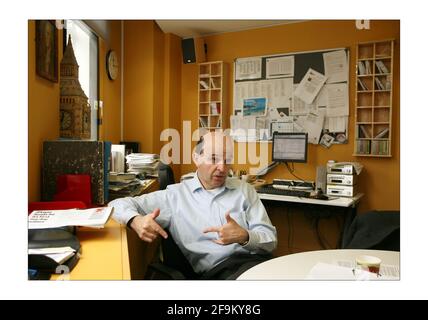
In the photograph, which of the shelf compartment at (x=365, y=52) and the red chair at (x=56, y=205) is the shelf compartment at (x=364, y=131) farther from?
the red chair at (x=56, y=205)

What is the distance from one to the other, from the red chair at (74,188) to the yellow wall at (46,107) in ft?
0.22

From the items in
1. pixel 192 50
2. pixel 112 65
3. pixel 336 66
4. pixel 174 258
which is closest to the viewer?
pixel 174 258

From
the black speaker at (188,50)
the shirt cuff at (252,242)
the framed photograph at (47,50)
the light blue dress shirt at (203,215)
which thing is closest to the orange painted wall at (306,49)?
the black speaker at (188,50)

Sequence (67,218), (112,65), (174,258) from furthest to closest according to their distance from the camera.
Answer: (112,65) < (174,258) < (67,218)

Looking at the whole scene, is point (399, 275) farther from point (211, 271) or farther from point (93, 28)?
point (93, 28)

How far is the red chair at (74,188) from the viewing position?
1028mm

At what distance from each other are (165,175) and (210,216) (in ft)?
0.97

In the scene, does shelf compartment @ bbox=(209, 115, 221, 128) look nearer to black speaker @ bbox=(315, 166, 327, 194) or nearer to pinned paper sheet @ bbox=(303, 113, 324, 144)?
pinned paper sheet @ bbox=(303, 113, 324, 144)

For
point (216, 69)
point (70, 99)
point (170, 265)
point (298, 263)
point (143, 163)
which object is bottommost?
point (170, 265)

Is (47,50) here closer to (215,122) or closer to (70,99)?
(70,99)

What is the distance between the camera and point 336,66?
1.68m

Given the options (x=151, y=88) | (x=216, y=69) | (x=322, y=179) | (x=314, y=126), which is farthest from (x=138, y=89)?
(x=322, y=179)
